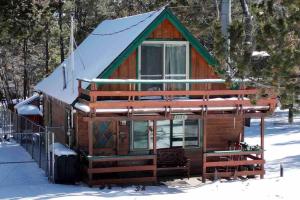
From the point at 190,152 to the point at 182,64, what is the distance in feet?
10.5

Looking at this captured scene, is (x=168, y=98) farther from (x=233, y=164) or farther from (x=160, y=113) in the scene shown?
(x=233, y=164)

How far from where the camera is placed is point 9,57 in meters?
55.6

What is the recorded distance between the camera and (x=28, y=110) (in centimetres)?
3344

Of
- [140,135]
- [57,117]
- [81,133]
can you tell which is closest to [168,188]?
[140,135]

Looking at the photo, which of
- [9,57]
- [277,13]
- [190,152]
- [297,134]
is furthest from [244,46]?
[9,57]

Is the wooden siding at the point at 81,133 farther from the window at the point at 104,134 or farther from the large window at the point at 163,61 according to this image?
the large window at the point at 163,61

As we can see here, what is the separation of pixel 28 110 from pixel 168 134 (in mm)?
14205

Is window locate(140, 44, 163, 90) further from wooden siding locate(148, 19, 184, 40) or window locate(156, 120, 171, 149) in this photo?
window locate(156, 120, 171, 149)

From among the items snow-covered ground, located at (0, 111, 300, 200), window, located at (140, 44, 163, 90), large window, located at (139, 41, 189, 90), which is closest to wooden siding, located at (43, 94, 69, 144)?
snow-covered ground, located at (0, 111, 300, 200)

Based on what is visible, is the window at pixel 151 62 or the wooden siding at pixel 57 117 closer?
the window at pixel 151 62

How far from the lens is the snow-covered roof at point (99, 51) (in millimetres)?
20419

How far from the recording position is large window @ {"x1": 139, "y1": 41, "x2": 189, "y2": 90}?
20.8 m

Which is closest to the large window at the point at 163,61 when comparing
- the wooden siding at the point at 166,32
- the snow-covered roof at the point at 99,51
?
the wooden siding at the point at 166,32

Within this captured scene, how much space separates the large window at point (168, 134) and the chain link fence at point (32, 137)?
3018 mm
